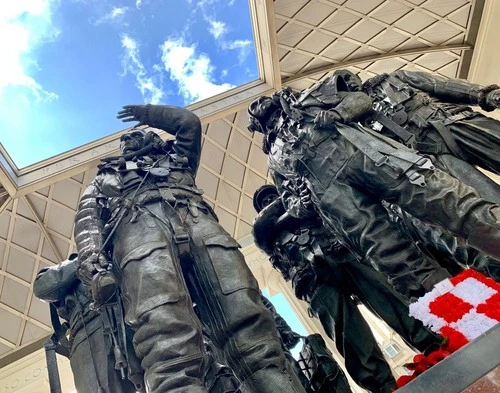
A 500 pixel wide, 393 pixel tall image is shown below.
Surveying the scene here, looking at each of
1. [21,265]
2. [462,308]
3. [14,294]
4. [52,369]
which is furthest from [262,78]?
[462,308]

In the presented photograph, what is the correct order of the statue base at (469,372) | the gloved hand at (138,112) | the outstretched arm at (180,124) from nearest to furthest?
1. the statue base at (469,372)
2. the outstretched arm at (180,124)
3. the gloved hand at (138,112)

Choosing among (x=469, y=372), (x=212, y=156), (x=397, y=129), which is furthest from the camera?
(x=212, y=156)

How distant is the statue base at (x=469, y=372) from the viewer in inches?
54.2

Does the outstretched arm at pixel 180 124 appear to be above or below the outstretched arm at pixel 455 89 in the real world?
above

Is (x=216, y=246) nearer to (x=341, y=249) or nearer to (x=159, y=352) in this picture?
(x=159, y=352)

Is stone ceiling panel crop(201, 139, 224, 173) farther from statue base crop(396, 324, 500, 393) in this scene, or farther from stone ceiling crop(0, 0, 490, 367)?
statue base crop(396, 324, 500, 393)

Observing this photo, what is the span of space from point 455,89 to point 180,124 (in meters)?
2.10

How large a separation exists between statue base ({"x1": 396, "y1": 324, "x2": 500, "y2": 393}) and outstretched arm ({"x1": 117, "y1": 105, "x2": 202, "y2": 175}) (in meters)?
2.42

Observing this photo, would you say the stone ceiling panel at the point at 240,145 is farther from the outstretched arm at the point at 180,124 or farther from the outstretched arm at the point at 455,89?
the outstretched arm at the point at 180,124

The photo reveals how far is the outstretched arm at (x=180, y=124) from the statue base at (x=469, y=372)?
95.3 inches

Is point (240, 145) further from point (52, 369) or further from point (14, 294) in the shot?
point (52, 369)

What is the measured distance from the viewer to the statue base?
138cm

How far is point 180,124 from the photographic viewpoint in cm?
354

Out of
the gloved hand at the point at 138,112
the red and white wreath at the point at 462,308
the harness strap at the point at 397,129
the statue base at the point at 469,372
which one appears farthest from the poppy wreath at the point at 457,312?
the gloved hand at the point at 138,112
